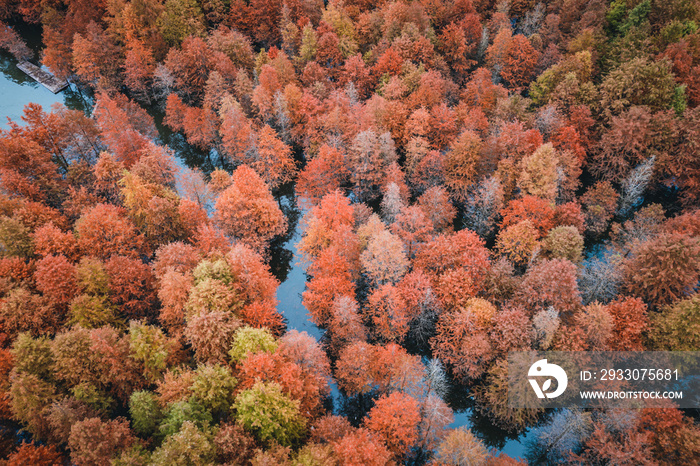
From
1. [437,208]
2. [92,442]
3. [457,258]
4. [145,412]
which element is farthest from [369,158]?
[92,442]

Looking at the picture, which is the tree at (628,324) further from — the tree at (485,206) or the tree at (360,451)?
the tree at (360,451)

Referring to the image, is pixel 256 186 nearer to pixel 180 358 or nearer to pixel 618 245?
pixel 180 358

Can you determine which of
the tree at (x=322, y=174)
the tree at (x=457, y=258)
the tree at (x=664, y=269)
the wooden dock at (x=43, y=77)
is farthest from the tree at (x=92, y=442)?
the wooden dock at (x=43, y=77)

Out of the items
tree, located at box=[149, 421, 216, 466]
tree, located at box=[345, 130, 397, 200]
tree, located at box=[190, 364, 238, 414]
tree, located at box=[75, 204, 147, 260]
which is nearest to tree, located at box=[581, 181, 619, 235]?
tree, located at box=[345, 130, 397, 200]

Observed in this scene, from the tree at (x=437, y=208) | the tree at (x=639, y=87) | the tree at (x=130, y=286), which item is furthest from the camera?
the tree at (x=639, y=87)

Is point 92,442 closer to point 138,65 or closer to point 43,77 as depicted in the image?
point 138,65

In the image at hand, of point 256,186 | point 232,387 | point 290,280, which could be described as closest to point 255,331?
point 232,387

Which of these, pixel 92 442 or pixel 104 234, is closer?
pixel 92 442
